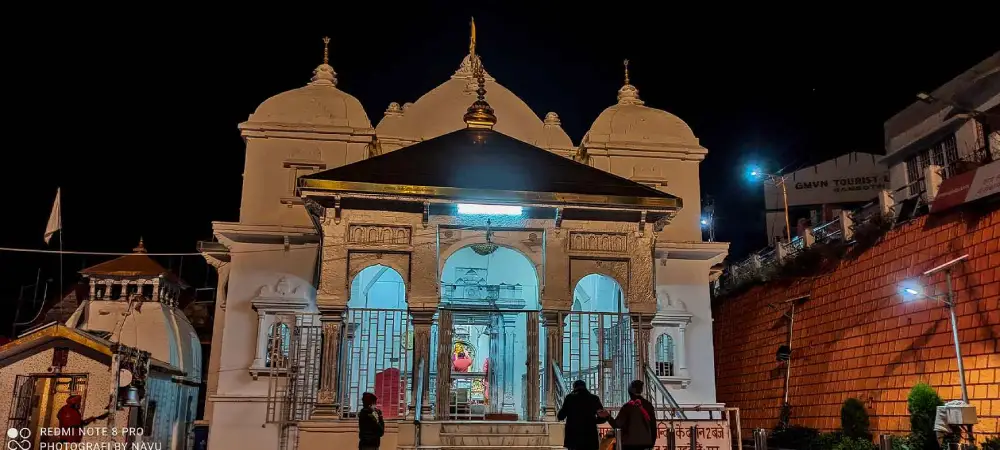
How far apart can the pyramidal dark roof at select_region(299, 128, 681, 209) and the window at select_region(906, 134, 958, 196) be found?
9.71 meters

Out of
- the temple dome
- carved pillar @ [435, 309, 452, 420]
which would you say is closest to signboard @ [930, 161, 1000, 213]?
carved pillar @ [435, 309, 452, 420]

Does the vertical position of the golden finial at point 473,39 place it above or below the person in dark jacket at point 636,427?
above

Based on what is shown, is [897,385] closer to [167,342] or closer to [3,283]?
[167,342]

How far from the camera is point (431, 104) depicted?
1828cm

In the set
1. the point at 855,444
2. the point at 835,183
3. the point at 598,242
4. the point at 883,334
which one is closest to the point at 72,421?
the point at 598,242

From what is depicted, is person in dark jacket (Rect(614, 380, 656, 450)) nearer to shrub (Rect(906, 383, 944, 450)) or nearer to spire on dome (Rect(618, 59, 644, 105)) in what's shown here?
shrub (Rect(906, 383, 944, 450))

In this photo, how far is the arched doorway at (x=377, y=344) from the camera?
12.6 m

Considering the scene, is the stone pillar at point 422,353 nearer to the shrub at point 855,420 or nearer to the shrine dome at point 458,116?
the shrine dome at point 458,116

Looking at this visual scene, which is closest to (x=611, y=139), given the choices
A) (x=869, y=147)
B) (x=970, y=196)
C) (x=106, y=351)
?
(x=970, y=196)

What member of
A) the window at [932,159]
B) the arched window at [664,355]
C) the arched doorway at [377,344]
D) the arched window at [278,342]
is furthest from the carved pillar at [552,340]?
the window at [932,159]

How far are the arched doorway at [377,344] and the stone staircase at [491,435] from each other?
905 mm

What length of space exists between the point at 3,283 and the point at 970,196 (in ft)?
109

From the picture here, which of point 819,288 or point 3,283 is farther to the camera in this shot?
point 3,283

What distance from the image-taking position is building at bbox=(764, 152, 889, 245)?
35.4 m
